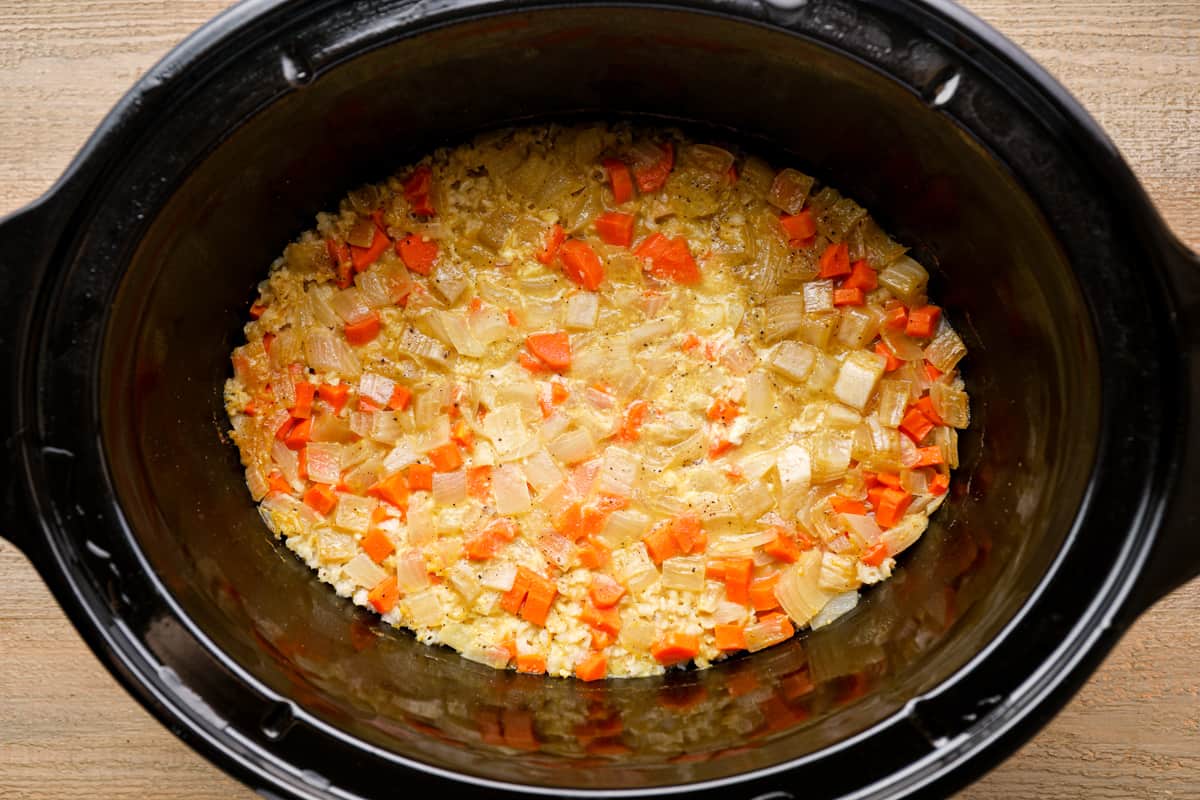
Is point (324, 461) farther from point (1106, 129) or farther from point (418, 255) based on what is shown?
point (1106, 129)

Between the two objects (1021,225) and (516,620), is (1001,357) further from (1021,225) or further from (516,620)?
(516,620)

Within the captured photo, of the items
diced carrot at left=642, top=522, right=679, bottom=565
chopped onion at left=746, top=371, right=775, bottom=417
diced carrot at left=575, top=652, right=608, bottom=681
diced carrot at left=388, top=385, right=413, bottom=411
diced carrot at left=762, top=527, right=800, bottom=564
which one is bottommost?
diced carrot at left=575, top=652, right=608, bottom=681

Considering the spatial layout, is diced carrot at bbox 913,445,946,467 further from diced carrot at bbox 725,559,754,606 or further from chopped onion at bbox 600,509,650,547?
chopped onion at bbox 600,509,650,547

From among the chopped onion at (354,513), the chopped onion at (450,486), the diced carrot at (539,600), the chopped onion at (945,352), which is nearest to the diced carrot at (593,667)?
the diced carrot at (539,600)

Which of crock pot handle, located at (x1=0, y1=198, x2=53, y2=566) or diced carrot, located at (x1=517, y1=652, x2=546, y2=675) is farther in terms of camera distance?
diced carrot, located at (x1=517, y1=652, x2=546, y2=675)

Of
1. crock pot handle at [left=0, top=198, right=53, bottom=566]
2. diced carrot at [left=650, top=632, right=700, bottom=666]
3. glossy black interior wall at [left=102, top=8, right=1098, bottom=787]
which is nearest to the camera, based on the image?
crock pot handle at [left=0, top=198, right=53, bottom=566]

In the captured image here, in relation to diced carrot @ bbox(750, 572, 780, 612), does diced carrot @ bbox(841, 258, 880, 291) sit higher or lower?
higher

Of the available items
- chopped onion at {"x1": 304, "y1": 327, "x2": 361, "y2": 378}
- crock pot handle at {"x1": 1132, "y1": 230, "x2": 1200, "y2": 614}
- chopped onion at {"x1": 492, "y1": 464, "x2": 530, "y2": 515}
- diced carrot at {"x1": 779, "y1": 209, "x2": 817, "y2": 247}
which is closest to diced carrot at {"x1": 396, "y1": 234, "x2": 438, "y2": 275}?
chopped onion at {"x1": 304, "y1": 327, "x2": 361, "y2": 378}

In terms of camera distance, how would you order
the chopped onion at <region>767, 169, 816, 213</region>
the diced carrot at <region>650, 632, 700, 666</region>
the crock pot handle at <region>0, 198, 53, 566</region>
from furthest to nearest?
the chopped onion at <region>767, 169, 816, 213</region>
the diced carrot at <region>650, 632, 700, 666</region>
the crock pot handle at <region>0, 198, 53, 566</region>
